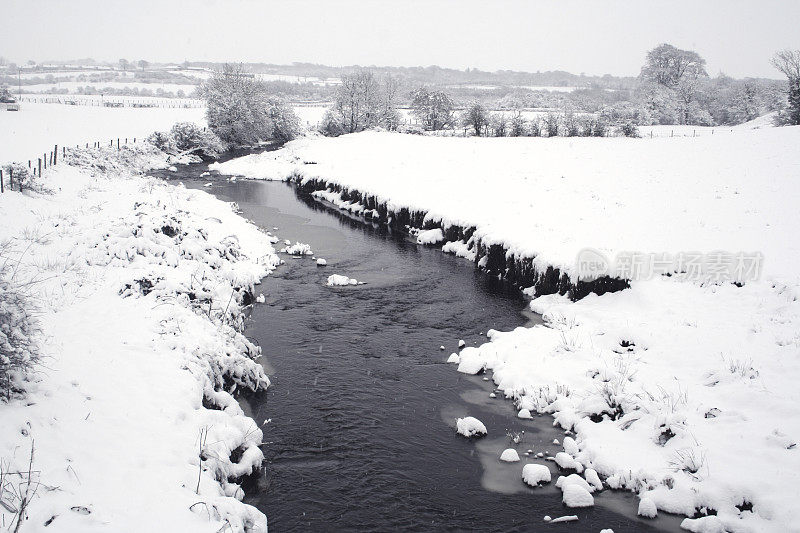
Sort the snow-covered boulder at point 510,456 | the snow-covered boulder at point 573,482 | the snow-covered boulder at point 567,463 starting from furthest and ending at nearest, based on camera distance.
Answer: the snow-covered boulder at point 510,456 → the snow-covered boulder at point 567,463 → the snow-covered boulder at point 573,482

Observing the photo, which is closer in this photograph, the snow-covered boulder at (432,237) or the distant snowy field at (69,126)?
the snow-covered boulder at (432,237)

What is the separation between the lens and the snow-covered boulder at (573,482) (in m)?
10.1

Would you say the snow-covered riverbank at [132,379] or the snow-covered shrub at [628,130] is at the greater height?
the snow-covered shrub at [628,130]

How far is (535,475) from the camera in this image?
1035 centimetres

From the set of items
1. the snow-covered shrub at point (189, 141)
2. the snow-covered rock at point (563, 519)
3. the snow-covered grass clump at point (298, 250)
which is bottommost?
the snow-covered rock at point (563, 519)

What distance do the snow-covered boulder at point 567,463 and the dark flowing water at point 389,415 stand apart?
0.68 ft

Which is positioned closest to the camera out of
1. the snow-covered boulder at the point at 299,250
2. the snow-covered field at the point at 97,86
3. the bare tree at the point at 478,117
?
the snow-covered boulder at the point at 299,250

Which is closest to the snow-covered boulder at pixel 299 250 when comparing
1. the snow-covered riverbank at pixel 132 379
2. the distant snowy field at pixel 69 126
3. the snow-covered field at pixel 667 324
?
the snow-covered riverbank at pixel 132 379

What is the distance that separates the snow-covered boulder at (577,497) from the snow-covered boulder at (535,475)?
52cm

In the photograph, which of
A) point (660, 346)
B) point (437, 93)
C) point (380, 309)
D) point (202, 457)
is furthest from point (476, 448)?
point (437, 93)

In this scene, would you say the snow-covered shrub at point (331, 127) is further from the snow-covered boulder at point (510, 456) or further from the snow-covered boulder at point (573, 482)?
the snow-covered boulder at point (573, 482)

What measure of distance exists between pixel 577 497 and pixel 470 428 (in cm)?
285

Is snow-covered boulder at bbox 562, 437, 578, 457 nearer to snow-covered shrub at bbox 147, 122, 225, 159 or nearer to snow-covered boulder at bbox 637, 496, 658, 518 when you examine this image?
snow-covered boulder at bbox 637, 496, 658, 518

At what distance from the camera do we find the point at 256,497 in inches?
380
